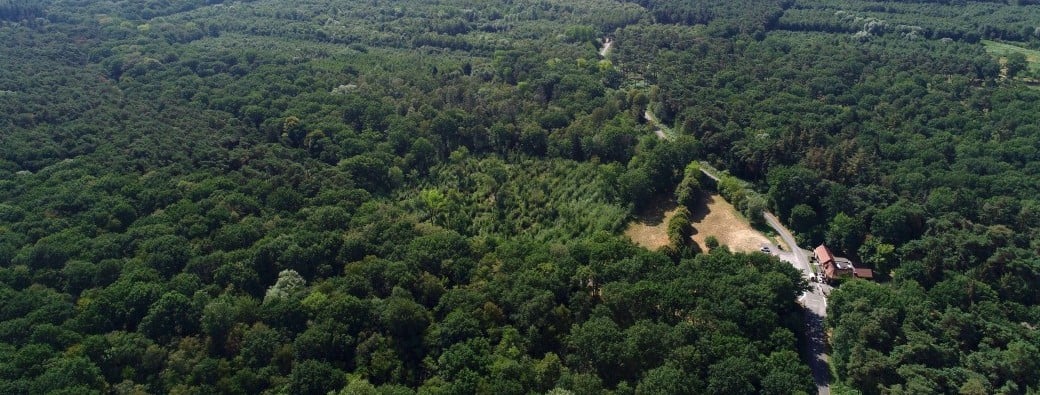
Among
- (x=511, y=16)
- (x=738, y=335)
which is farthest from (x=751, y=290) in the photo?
(x=511, y=16)

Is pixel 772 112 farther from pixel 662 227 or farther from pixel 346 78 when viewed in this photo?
pixel 346 78

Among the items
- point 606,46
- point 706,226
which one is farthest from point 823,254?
point 606,46

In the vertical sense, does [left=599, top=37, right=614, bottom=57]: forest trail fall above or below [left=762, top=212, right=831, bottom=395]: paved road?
above

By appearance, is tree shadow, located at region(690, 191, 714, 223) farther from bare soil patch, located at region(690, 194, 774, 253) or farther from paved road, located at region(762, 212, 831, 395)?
paved road, located at region(762, 212, 831, 395)

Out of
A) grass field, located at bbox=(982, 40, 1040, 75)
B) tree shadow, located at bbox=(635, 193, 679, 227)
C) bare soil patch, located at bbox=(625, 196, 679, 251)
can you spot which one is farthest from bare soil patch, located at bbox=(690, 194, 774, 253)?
grass field, located at bbox=(982, 40, 1040, 75)

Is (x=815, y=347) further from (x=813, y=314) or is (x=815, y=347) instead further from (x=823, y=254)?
(x=823, y=254)

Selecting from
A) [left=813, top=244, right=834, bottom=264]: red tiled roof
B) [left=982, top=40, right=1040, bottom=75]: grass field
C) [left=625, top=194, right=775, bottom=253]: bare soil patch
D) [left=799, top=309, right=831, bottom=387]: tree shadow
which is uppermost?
[left=982, top=40, right=1040, bottom=75]: grass field
